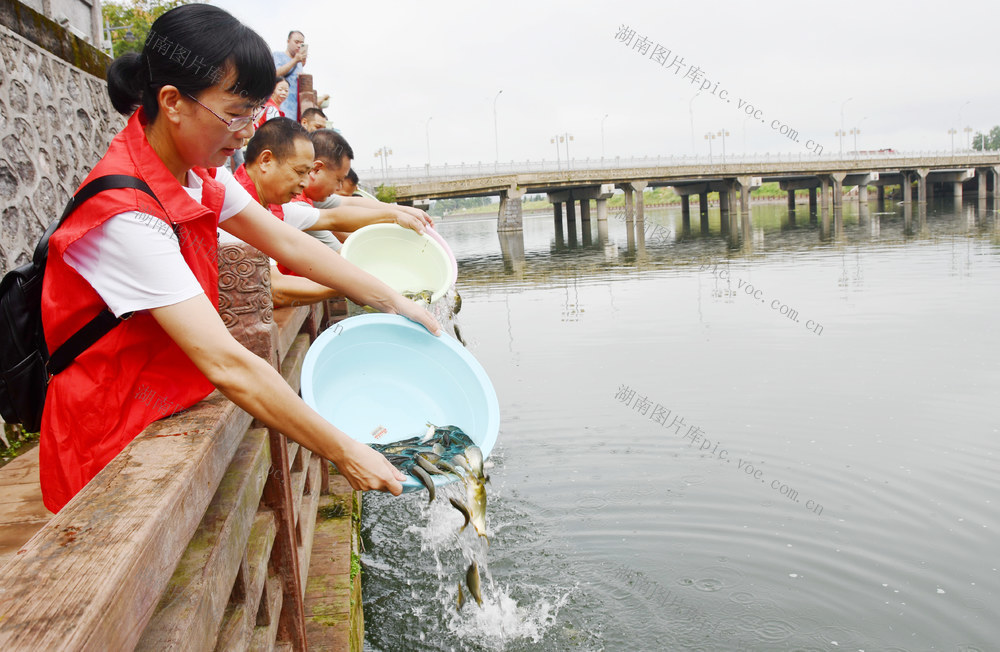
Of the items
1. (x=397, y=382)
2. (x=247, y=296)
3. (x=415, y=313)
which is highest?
(x=247, y=296)

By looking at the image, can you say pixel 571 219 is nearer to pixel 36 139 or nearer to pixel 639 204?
pixel 639 204

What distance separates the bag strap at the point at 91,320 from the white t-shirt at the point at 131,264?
0.24ft

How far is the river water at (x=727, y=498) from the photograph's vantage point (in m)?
4.32

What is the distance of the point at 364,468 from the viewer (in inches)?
78.9

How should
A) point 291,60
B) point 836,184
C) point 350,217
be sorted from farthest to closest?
point 836,184, point 291,60, point 350,217

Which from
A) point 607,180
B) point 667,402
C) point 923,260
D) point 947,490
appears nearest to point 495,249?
point 607,180

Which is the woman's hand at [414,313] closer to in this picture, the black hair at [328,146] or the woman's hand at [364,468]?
the woman's hand at [364,468]

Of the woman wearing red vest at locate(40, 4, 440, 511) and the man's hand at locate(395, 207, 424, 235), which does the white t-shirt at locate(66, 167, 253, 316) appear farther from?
the man's hand at locate(395, 207, 424, 235)

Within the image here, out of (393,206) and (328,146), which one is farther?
(328,146)

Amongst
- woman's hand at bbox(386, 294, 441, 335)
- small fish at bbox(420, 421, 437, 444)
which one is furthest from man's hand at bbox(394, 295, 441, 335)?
small fish at bbox(420, 421, 437, 444)

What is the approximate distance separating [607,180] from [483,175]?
6.82m

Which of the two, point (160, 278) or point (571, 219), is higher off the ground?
point (571, 219)

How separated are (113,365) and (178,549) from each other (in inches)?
24.9

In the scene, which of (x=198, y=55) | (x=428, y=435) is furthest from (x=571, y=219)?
(x=198, y=55)
